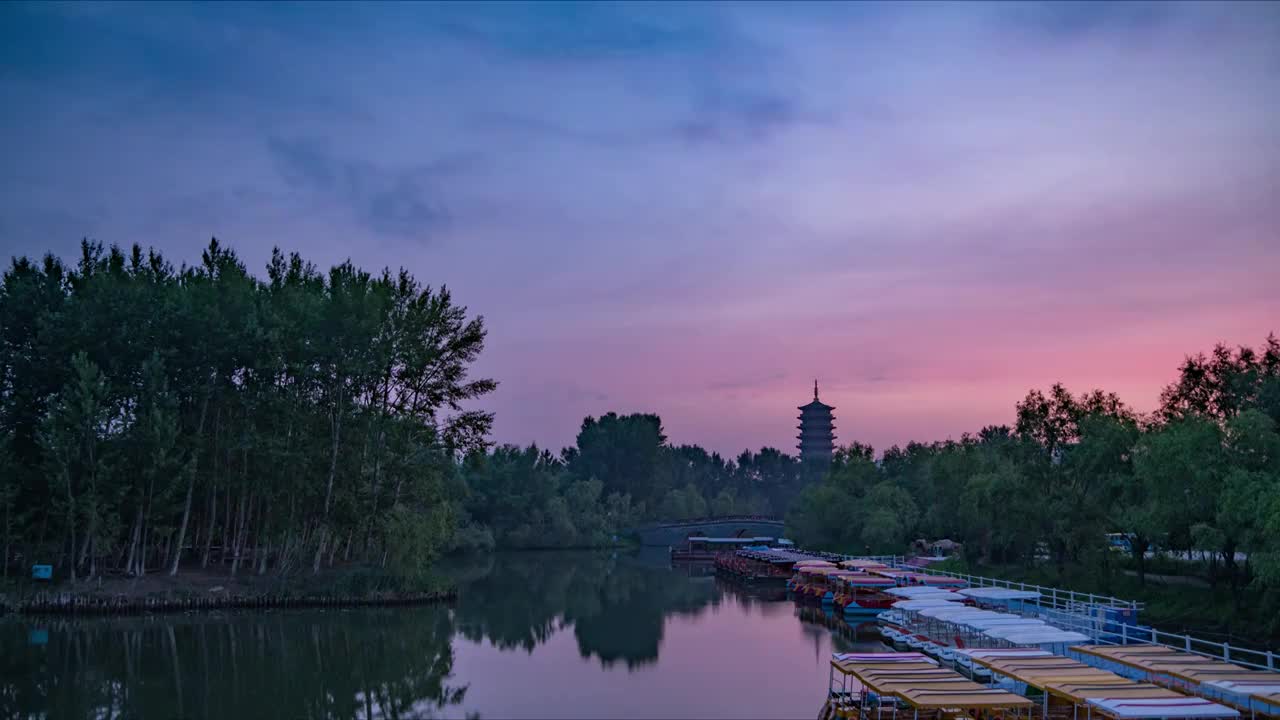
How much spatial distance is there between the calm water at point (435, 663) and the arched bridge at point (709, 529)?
69846mm

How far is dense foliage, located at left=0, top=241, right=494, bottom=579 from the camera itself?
56.9 metres

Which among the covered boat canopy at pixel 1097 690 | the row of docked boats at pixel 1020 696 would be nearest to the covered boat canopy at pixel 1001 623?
the row of docked boats at pixel 1020 696

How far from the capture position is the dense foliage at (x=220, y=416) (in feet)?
187

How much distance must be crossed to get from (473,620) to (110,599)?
20285 millimetres

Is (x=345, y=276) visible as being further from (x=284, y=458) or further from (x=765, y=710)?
(x=765, y=710)

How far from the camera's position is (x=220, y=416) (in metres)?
63.3

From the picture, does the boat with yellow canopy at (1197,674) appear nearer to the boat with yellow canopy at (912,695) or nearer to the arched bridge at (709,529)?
the boat with yellow canopy at (912,695)

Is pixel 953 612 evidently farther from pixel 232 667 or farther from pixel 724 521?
pixel 724 521

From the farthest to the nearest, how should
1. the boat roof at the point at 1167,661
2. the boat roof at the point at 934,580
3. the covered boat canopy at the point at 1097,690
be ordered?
1. the boat roof at the point at 934,580
2. the boat roof at the point at 1167,661
3. the covered boat canopy at the point at 1097,690

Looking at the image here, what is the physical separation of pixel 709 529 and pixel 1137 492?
87.4m

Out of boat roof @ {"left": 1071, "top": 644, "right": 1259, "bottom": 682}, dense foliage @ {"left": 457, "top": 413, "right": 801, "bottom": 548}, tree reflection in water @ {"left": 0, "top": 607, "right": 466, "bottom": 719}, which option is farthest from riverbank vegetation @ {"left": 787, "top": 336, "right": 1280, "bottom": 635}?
dense foliage @ {"left": 457, "top": 413, "right": 801, "bottom": 548}

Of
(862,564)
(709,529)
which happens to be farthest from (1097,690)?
(709,529)

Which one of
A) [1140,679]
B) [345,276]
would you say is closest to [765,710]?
[1140,679]

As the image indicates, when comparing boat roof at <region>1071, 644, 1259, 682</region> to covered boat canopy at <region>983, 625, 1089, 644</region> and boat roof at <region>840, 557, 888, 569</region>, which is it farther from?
boat roof at <region>840, 557, 888, 569</region>
